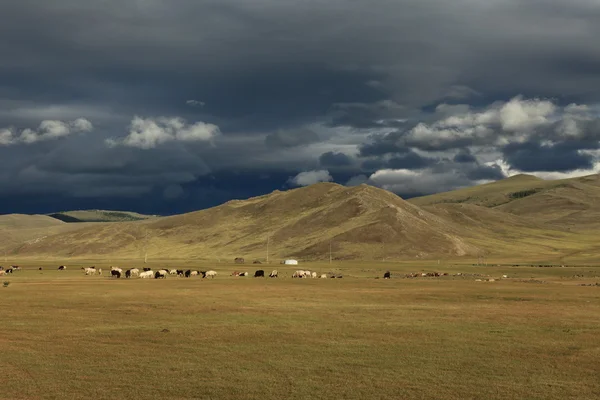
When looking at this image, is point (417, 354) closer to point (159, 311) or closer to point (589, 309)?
point (159, 311)

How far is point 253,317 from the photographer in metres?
45.2

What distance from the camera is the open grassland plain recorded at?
23766 mm

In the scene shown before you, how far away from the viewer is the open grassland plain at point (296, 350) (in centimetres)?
2377

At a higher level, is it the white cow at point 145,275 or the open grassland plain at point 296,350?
the white cow at point 145,275

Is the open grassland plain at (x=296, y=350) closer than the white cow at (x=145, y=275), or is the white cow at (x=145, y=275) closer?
the open grassland plain at (x=296, y=350)

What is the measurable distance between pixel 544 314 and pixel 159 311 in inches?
1159

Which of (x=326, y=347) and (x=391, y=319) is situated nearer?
(x=326, y=347)

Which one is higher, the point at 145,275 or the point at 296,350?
the point at 145,275

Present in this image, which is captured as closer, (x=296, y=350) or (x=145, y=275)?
(x=296, y=350)

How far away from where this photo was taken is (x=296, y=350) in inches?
1244

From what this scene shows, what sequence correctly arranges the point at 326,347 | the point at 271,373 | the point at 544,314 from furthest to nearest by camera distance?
the point at 544,314 < the point at 326,347 < the point at 271,373

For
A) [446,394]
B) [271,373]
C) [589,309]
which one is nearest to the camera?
[446,394]

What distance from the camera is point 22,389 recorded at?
923 inches

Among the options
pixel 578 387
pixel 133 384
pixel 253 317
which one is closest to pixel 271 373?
pixel 133 384
